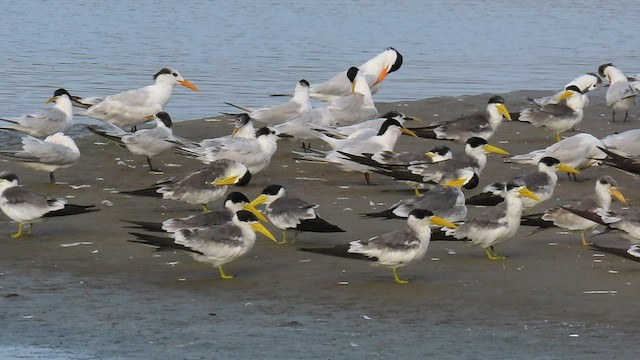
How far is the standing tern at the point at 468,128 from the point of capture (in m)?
13.7

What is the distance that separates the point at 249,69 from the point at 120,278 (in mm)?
12631

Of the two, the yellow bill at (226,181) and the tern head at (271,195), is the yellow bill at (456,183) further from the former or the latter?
the yellow bill at (226,181)

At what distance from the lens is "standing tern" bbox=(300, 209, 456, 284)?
27.8ft

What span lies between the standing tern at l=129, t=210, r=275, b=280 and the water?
813 centimetres

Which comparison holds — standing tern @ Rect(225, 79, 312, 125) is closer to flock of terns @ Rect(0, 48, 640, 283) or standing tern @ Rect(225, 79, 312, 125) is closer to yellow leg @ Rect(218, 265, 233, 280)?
flock of terns @ Rect(0, 48, 640, 283)

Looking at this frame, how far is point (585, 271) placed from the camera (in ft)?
29.2

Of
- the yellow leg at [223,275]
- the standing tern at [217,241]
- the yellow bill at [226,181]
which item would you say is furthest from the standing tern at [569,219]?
the yellow bill at [226,181]

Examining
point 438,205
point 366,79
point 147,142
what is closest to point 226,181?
point 438,205

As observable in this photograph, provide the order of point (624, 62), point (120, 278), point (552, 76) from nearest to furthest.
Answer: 1. point (120, 278)
2. point (552, 76)
3. point (624, 62)

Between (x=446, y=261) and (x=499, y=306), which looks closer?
(x=499, y=306)

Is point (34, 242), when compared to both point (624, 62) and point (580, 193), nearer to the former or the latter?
point (580, 193)

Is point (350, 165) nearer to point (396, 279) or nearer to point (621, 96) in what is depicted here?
point (396, 279)

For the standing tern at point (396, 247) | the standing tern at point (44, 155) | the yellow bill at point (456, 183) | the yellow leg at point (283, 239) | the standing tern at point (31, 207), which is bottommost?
the yellow leg at point (283, 239)

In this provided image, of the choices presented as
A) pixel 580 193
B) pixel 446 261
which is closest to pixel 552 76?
pixel 580 193
